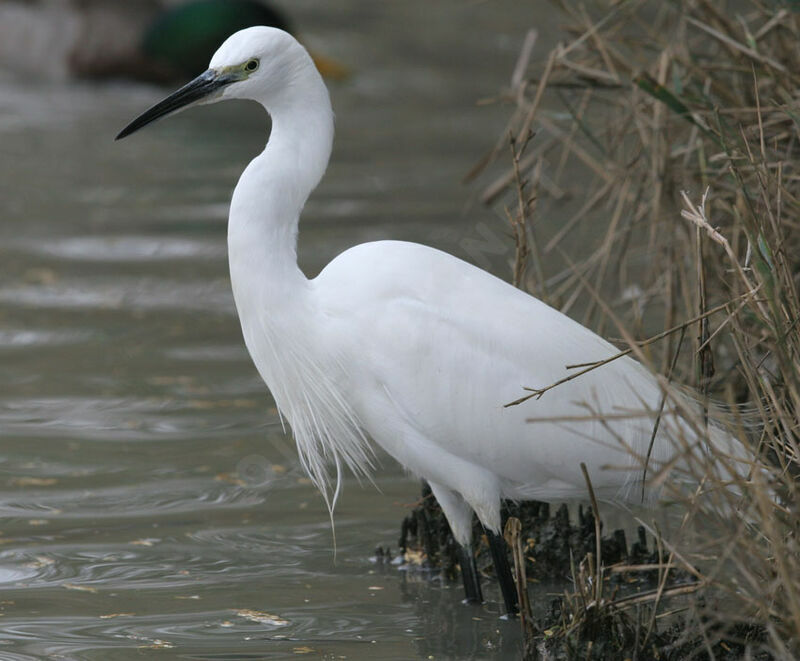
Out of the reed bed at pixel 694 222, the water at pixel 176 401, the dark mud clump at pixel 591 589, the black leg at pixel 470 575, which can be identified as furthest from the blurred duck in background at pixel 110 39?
the black leg at pixel 470 575

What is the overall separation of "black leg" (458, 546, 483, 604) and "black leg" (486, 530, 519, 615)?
79 millimetres

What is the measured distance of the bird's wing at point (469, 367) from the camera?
3158mm

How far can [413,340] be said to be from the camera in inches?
123

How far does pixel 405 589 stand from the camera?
3.53 meters

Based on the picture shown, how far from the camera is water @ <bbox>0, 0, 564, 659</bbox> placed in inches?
132

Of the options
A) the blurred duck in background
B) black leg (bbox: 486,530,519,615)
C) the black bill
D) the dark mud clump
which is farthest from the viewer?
the blurred duck in background

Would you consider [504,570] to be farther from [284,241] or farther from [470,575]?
[284,241]

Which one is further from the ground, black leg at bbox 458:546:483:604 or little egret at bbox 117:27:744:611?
little egret at bbox 117:27:744:611

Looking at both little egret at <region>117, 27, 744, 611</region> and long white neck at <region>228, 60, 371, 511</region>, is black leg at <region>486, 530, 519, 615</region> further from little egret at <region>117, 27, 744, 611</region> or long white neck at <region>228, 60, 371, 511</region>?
long white neck at <region>228, 60, 371, 511</region>

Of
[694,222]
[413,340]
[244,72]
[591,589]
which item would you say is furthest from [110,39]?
[591,589]

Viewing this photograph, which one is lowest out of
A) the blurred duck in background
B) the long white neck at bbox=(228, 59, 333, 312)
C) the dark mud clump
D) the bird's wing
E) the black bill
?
the dark mud clump

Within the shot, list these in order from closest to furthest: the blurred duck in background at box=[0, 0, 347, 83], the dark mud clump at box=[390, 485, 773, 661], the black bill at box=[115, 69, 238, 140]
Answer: the dark mud clump at box=[390, 485, 773, 661] → the black bill at box=[115, 69, 238, 140] → the blurred duck in background at box=[0, 0, 347, 83]

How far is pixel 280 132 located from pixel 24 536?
4.73 feet

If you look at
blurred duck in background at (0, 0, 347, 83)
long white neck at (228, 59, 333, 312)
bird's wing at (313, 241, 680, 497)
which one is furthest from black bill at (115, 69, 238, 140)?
blurred duck in background at (0, 0, 347, 83)
